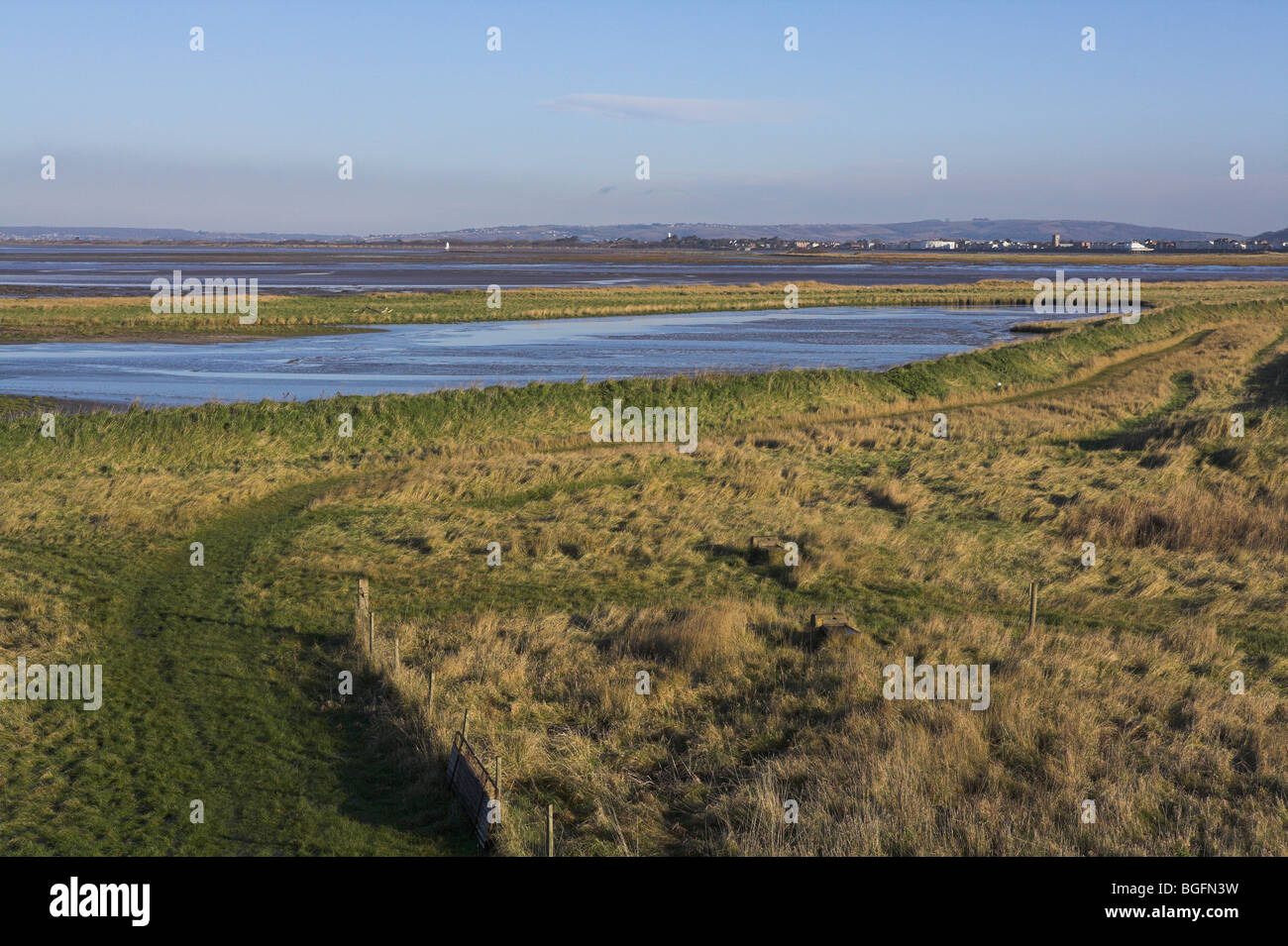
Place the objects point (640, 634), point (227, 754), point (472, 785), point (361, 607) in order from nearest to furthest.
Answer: point (472, 785) < point (227, 754) < point (640, 634) < point (361, 607)

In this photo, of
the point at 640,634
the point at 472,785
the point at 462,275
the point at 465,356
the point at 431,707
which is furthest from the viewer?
the point at 462,275

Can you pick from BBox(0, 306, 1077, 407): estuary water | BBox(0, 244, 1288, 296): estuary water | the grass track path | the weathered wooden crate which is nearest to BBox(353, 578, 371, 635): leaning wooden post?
the grass track path

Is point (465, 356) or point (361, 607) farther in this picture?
point (465, 356)

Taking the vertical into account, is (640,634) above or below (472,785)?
above

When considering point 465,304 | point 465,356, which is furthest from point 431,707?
point 465,304

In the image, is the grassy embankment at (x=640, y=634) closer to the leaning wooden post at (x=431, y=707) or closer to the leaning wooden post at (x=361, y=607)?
the leaning wooden post at (x=431, y=707)

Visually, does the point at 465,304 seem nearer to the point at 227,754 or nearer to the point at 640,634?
the point at 640,634

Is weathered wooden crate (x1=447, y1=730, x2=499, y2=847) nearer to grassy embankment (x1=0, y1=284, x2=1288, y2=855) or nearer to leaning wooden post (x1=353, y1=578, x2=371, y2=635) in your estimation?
grassy embankment (x1=0, y1=284, x2=1288, y2=855)
